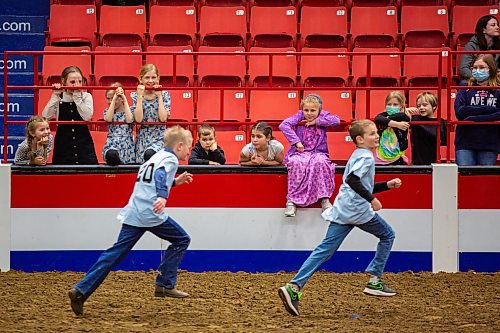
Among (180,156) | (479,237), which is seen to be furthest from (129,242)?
(479,237)

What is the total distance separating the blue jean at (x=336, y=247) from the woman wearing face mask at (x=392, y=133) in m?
1.80

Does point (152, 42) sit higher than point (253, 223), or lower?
higher

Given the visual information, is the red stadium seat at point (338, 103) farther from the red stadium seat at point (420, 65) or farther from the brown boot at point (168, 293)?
the brown boot at point (168, 293)

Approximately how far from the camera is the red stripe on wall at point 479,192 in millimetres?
9305

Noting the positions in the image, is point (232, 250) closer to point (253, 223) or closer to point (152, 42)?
point (253, 223)

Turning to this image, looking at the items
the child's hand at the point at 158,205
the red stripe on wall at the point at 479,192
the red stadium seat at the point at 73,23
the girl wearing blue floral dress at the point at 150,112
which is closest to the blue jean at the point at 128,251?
the child's hand at the point at 158,205

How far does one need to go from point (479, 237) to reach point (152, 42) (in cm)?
538

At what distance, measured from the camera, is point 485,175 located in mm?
9312

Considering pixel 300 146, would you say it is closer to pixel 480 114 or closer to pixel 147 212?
pixel 480 114

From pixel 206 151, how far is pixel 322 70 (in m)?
3.00

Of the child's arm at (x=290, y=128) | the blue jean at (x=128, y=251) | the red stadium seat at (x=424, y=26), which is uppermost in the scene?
the red stadium seat at (x=424, y=26)

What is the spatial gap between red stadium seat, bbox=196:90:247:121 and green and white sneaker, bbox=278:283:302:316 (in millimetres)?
4449

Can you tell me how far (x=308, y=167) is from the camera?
924cm

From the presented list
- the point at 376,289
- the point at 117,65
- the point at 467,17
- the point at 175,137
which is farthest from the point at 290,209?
the point at 467,17
